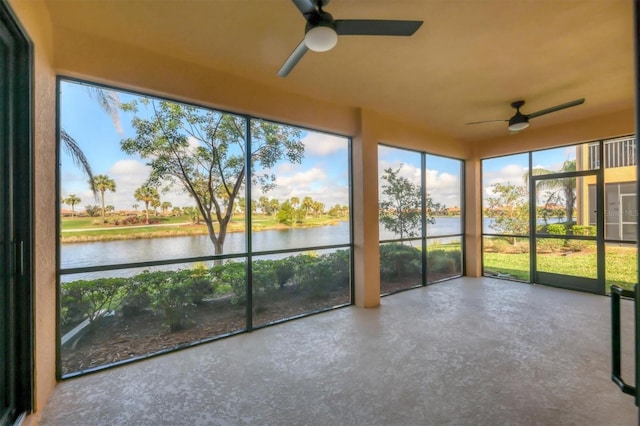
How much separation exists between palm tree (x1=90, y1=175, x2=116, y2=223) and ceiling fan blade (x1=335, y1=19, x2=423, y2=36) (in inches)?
102

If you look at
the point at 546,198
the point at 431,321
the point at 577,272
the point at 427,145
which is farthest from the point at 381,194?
the point at 577,272

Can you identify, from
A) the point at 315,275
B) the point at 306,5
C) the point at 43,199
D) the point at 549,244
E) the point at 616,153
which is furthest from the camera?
the point at 549,244

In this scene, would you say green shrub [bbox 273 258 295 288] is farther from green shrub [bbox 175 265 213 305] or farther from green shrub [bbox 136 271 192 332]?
green shrub [bbox 136 271 192 332]

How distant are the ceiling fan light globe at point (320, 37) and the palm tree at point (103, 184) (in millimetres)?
2353

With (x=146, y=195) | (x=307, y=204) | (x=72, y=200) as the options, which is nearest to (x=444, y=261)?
(x=307, y=204)

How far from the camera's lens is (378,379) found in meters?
2.47

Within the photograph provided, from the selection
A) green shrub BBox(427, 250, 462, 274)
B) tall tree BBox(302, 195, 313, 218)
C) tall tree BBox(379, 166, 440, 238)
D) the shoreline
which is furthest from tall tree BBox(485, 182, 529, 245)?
the shoreline

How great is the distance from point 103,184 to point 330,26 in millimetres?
2599

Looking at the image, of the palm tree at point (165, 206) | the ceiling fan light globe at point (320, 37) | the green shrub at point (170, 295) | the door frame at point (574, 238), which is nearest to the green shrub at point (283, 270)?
the green shrub at point (170, 295)

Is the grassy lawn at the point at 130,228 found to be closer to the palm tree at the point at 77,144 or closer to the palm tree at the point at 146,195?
the palm tree at the point at 146,195

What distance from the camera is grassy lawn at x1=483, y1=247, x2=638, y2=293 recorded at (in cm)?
466

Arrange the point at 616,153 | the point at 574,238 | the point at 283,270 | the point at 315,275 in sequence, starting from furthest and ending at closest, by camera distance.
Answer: the point at 574,238 < the point at 616,153 < the point at 315,275 < the point at 283,270

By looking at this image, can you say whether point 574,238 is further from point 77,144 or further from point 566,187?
point 77,144

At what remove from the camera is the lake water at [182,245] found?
8.77 ft
